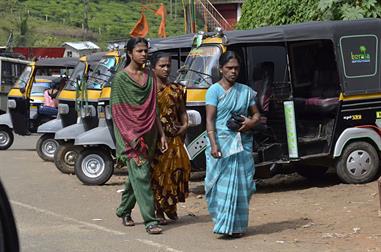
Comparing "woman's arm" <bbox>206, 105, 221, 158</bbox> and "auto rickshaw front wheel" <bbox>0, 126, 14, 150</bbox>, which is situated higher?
"woman's arm" <bbox>206, 105, 221, 158</bbox>

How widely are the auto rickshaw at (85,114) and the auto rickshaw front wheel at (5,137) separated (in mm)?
5063

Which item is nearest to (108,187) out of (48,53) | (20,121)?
(20,121)

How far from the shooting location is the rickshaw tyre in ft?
36.6

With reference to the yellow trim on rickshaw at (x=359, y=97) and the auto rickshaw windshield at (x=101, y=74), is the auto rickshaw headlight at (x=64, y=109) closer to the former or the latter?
the auto rickshaw windshield at (x=101, y=74)

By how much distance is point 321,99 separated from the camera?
10.3 meters

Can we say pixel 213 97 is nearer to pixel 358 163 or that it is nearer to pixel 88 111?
pixel 358 163

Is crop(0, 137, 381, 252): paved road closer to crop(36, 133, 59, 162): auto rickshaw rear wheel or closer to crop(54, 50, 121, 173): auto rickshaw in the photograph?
crop(54, 50, 121, 173): auto rickshaw

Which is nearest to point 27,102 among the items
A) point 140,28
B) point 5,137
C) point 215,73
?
point 5,137

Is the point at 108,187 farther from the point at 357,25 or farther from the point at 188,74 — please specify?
the point at 357,25

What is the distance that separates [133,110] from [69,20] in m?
74.8

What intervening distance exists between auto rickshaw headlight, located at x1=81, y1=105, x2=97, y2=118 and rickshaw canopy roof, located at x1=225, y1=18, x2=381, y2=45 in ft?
12.9

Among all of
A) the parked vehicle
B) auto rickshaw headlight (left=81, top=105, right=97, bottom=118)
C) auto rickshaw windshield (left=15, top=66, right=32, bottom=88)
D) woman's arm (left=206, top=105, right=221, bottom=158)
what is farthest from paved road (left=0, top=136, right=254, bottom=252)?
the parked vehicle

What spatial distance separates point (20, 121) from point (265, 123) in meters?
8.60

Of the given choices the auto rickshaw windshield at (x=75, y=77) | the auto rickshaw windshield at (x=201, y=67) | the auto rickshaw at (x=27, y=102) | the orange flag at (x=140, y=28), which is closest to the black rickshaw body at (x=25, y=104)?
the auto rickshaw at (x=27, y=102)
